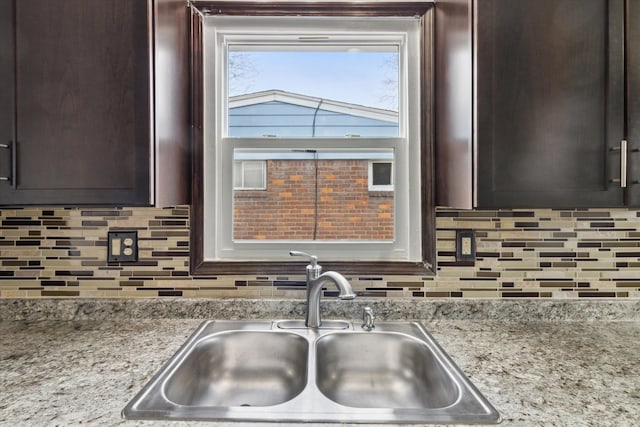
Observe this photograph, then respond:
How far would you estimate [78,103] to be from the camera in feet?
3.30

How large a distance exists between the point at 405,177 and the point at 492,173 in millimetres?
433

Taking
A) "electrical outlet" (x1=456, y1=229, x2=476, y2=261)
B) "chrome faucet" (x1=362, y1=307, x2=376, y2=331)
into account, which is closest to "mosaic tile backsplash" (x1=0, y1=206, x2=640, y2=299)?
"electrical outlet" (x1=456, y1=229, x2=476, y2=261)

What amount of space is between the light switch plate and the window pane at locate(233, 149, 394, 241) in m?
0.37

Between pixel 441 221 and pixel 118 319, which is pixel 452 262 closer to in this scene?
pixel 441 221

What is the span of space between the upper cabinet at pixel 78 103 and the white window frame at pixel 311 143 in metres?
0.40

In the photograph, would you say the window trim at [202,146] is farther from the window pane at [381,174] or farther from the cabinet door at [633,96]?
the cabinet door at [633,96]

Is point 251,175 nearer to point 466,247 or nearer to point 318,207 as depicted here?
point 318,207

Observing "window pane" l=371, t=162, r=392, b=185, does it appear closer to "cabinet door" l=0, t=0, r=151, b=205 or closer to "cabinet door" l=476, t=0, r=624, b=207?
"cabinet door" l=476, t=0, r=624, b=207

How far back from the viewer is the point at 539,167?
1.02 meters

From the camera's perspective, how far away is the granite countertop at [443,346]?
2.40 feet

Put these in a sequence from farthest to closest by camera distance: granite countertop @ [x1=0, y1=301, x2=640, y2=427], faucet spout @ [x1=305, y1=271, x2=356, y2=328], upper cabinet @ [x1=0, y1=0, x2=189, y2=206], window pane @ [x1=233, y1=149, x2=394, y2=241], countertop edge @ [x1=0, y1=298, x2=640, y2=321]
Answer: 1. window pane @ [x1=233, y1=149, x2=394, y2=241]
2. countertop edge @ [x1=0, y1=298, x2=640, y2=321]
3. faucet spout @ [x1=305, y1=271, x2=356, y2=328]
4. upper cabinet @ [x1=0, y1=0, x2=189, y2=206]
5. granite countertop @ [x1=0, y1=301, x2=640, y2=427]

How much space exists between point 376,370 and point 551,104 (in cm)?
95

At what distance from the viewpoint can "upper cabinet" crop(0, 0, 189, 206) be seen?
1.00m

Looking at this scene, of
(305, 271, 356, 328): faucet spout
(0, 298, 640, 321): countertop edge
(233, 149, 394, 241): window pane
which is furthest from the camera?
(233, 149, 394, 241): window pane
